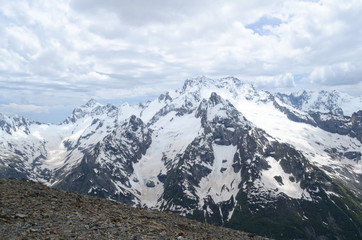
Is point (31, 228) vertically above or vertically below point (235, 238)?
above

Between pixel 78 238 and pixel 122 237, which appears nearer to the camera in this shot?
pixel 78 238

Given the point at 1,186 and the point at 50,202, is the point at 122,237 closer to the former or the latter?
the point at 50,202

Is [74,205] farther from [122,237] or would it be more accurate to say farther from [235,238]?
[235,238]

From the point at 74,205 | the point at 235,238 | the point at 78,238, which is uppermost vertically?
the point at 78,238

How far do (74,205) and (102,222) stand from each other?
24.8ft

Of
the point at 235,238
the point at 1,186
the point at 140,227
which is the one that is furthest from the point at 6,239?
the point at 235,238

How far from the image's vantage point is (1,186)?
33.6 m

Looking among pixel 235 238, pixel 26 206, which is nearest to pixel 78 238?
pixel 26 206

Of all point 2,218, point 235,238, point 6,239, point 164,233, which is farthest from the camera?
point 235,238

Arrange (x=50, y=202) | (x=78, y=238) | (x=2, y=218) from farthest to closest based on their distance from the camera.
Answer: (x=50, y=202) → (x=2, y=218) → (x=78, y=238)

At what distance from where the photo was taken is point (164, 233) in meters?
24.3

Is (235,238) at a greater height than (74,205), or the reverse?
(74,205)

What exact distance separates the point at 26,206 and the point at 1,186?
1090 cm

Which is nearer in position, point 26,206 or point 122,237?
point 122,237
